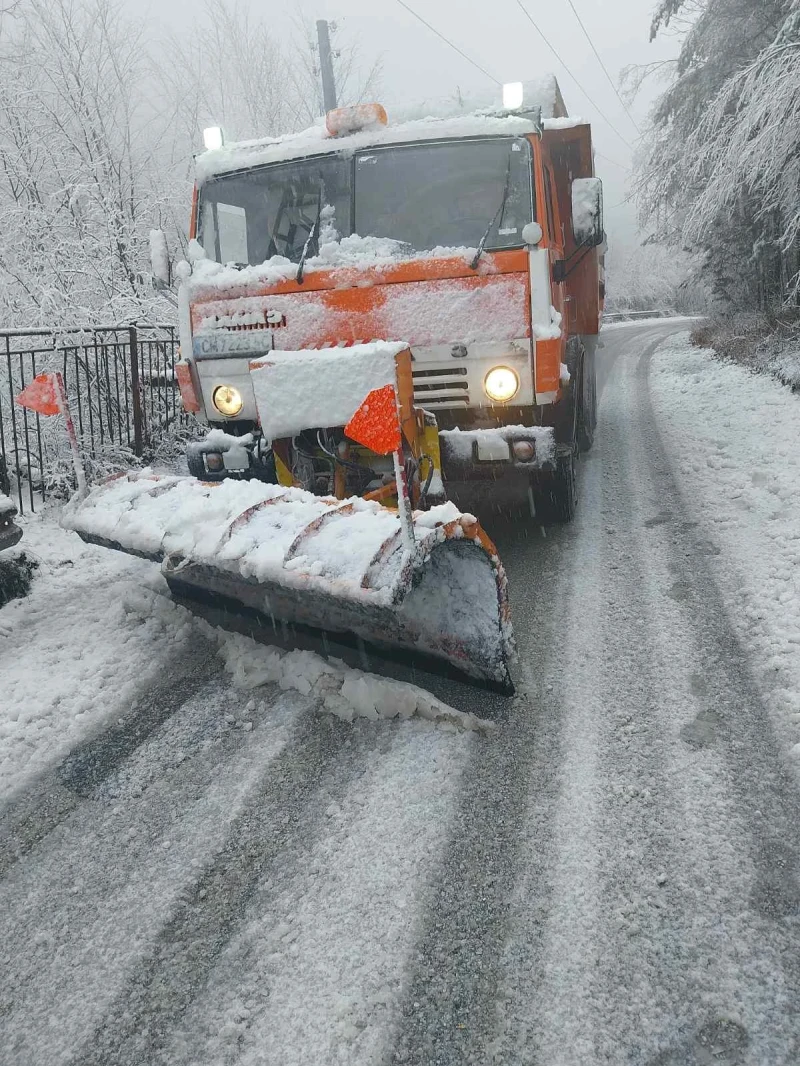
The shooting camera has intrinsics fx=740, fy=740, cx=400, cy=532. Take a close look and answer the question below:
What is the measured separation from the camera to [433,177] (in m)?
4.33

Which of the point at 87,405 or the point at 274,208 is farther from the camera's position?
the point at 87,405

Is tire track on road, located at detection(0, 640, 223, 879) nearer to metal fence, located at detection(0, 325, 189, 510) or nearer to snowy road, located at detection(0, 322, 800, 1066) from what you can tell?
snowy road, located at detection(0, 322, 800, 1066)

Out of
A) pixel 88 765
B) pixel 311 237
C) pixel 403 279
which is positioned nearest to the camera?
pixel 88 765

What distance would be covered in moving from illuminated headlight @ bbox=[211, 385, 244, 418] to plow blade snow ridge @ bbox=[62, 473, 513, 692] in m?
0.98

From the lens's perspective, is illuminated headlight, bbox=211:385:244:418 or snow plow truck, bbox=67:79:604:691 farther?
illuminated headlight, bbox=211:385:244:418

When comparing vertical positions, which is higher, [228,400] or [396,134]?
[396,134]

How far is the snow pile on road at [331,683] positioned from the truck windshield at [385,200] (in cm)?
236

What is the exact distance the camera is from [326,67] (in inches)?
654

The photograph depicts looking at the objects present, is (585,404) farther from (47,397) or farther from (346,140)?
(47,397)

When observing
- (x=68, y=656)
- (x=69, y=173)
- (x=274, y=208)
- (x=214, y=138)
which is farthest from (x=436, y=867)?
(x=69, y=173)

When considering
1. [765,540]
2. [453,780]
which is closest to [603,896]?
[453,780]

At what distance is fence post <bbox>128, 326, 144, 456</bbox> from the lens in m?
7.33

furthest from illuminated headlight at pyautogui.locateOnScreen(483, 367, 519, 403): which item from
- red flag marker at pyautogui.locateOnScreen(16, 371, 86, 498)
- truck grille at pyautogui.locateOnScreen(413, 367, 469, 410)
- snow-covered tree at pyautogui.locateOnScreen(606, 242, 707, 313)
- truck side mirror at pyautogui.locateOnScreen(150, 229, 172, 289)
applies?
snow-covered tree at pyautogui.locateOnScreen(606, 242, 707, 313)

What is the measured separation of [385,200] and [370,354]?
1291 mm
